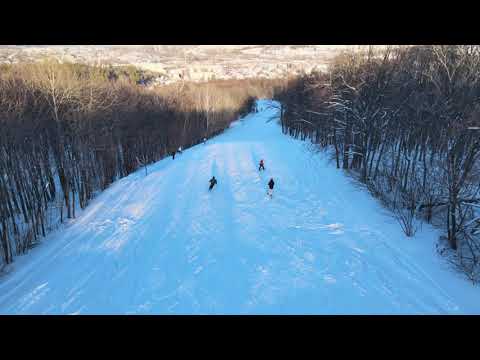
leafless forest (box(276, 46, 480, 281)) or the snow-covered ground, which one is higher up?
leafless forest (box(276, 46, 480, 281))

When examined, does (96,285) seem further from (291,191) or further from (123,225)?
(291,191)

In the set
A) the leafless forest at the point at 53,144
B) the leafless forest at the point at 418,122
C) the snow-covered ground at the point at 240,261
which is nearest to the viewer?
the snow-covered ground at the point at 240,261

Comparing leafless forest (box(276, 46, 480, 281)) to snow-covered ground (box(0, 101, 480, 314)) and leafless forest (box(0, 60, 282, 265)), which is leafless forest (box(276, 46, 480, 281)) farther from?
leafless forest (box(0, 60, 282, 265))

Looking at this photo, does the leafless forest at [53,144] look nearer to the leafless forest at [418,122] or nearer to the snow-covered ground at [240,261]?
the snow-covered ground at [240,261]

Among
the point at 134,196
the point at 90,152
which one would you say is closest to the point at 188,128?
the point at 90,152

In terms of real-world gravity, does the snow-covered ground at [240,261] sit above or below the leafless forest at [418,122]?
below

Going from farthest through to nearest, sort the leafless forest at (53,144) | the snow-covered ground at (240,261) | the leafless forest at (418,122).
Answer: the leafless forest at (53,144)
the leafless forest at (418,122)
the snow-covered ground at (240,261)

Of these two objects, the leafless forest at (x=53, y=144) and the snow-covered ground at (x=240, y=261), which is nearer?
the snow-covered ground at (x=240, y=261)

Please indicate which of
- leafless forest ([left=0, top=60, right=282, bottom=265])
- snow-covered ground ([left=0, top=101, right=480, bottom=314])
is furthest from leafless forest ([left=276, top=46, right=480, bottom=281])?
leafless forest ([left=0, top=60, right=282, bottom=265])

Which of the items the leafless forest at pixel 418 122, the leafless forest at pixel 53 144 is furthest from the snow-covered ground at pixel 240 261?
the leafless forest at pixel 53 144
